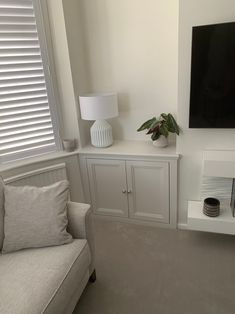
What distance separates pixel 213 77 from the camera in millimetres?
1760

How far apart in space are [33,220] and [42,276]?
1.14 feet

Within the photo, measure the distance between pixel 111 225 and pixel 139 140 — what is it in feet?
3.11

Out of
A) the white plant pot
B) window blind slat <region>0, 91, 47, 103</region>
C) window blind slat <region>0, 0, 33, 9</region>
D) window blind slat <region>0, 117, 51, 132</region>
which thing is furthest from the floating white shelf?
window blind slat <region>0, 0, 33, 9</region>

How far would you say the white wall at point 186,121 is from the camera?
1.66 m

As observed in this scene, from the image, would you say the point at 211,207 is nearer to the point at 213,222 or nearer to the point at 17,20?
the point at 213,222

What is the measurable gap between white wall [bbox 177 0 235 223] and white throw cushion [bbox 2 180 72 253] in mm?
1131

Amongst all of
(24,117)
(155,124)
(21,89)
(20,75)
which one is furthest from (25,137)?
(155,124)

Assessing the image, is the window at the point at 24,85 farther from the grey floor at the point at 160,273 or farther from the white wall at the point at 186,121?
the white wall at the point at 186,121

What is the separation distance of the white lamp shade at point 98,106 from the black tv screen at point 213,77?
0.72 metres

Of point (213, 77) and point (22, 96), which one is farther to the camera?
point (22, 96)

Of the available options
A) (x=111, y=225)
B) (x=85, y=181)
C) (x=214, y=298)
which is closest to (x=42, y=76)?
(x=85, y=181)

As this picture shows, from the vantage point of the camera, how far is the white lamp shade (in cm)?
213

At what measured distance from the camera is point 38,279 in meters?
1.28

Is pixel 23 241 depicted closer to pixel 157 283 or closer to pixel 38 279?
pixel 38 279
